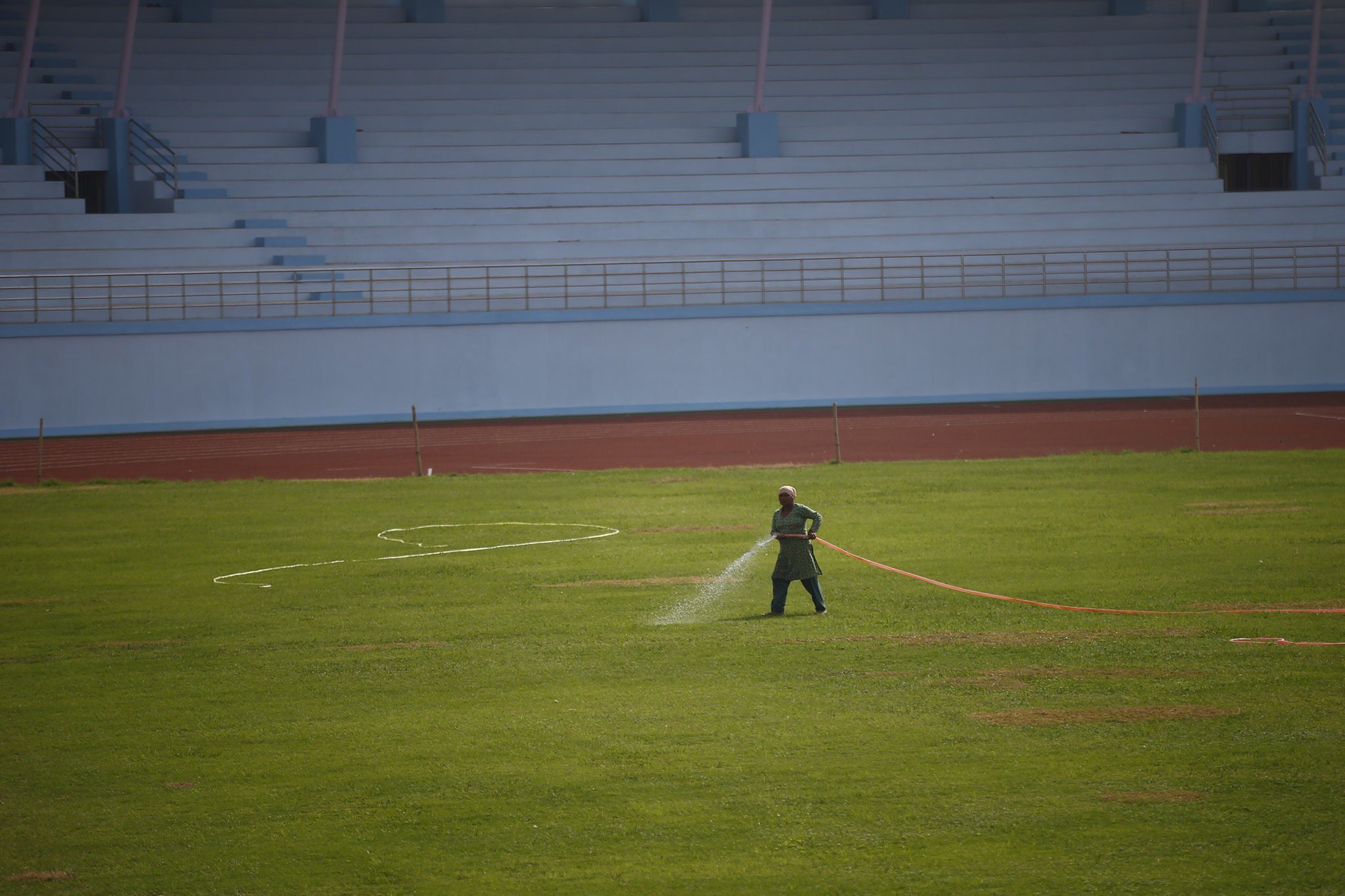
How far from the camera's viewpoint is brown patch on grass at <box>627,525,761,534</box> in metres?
16.4

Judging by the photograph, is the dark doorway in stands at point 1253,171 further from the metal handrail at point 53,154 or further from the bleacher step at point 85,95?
the metal handrail at point 53,154

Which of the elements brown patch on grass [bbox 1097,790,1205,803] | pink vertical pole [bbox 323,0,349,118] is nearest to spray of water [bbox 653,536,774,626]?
brown patch on grass [bbox 1097,790,1205,803]

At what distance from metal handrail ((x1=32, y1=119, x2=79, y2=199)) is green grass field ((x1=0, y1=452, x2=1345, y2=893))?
22.4 metres

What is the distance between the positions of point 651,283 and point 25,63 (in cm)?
1587

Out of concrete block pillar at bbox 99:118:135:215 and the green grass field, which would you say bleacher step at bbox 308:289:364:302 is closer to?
concrete block pillar at bbox 99:118:135:215

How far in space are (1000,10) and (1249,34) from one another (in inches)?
301

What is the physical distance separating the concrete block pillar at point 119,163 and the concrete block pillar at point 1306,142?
31.3 meters

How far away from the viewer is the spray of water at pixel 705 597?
11.6m

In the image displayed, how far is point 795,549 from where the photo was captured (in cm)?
1125

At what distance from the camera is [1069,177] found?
38.8 m

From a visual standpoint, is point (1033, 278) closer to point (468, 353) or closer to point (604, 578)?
point (468, 353)

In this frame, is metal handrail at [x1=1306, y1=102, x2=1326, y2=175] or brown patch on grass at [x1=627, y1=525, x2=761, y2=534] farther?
metal handrail at [x1=1306, y1=102, x2=1326, y2=175]

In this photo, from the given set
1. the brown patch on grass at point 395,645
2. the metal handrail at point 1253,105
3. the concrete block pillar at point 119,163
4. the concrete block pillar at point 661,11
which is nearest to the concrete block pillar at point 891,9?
the concrete block pillar at point 661,11

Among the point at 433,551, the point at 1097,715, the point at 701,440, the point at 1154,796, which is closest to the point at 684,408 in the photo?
the point at 701,440
